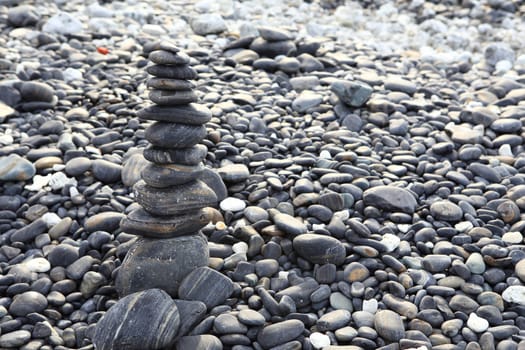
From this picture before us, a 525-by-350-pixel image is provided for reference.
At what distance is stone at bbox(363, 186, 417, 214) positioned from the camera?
16.0ft

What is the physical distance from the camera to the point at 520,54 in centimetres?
863

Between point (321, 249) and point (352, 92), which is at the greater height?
point (352, 92)

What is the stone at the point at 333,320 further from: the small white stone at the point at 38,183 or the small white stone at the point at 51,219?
the small white stone at the point at 38,183

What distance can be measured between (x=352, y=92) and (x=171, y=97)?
2427mm

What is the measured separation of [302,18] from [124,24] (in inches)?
105

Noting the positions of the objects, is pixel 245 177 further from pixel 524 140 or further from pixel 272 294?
pixel 524 140

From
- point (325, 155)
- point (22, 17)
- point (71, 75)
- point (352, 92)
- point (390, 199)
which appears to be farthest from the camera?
point (22, 17)

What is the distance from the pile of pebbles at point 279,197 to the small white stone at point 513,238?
12 millimetres

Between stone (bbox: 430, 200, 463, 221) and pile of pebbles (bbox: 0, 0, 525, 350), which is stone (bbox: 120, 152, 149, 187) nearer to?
pile of pebbles (bbox: 0, 0, 525, 350)

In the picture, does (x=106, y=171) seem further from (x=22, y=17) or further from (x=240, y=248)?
(x=22, y=17)

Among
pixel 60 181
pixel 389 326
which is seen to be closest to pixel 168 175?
pixel 60 181

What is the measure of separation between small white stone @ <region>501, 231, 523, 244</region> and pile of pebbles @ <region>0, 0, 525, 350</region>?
0.5 inches

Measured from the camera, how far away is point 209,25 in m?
8.31

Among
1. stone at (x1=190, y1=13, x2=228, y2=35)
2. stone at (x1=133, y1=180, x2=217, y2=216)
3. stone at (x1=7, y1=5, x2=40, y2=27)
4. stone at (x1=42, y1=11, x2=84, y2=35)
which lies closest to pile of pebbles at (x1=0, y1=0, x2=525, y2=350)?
stone at (x1=133, y1=180, x2=217, y2=216)
